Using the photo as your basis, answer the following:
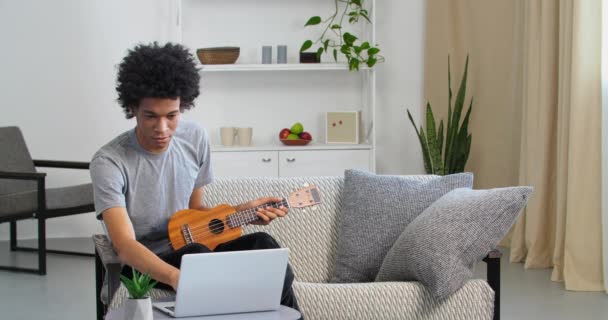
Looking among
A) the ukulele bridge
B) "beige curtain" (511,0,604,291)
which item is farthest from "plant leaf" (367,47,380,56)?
the ukulele bridge

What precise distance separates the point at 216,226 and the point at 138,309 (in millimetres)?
855

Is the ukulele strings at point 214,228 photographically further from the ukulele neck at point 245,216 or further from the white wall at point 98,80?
the white wall at point 98,80

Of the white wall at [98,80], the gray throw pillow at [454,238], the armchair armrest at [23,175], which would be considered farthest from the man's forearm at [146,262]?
the white wall at [98,80]

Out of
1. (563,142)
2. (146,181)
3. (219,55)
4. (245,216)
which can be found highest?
→ (219,55)

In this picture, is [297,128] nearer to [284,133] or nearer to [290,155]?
[284,133]

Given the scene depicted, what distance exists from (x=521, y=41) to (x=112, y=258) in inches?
129

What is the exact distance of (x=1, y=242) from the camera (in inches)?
229

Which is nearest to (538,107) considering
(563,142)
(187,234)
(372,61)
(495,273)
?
(563,142)

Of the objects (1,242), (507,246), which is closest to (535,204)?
(507,246)

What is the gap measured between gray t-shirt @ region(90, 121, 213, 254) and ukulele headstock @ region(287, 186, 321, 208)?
1.02 feet

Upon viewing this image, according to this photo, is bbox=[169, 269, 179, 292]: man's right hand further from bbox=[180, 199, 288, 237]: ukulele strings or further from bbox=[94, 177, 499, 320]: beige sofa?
bbox=[180, 199, 288, 237]: ukulele strings

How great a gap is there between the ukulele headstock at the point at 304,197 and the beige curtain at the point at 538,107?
6.51ft

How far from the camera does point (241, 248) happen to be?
8.57 feet

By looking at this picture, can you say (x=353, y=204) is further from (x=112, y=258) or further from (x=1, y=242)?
(x=1, y=242)
